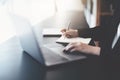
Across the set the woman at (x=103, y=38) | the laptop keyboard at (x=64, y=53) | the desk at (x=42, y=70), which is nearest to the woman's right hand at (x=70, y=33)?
the woman at (x=103, y=38)

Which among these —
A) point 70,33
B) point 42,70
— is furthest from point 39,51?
point 70,33

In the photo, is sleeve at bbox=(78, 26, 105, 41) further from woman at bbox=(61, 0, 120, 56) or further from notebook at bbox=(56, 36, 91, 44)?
notebook at bbox=(56, 36, 91, 44)

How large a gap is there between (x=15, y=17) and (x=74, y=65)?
43 centimetres

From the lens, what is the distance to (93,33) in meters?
2.02

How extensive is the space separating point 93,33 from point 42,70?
93cm

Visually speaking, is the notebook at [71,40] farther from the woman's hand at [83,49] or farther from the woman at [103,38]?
the woman's hand at [83,49]

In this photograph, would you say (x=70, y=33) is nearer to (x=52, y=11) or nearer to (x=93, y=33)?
(x=93, y=33)

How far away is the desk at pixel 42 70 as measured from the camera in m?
1.11

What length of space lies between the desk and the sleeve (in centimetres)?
65

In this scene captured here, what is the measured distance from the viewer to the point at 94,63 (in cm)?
126

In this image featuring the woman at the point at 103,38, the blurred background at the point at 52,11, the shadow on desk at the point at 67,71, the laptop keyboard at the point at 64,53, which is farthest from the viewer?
the blurred background at the point at 52,11

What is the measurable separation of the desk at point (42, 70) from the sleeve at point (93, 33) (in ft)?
2.15

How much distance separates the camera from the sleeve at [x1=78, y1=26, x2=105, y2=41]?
197 centimetres

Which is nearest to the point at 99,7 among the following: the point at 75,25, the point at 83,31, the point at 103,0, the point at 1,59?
the point at 103,0
